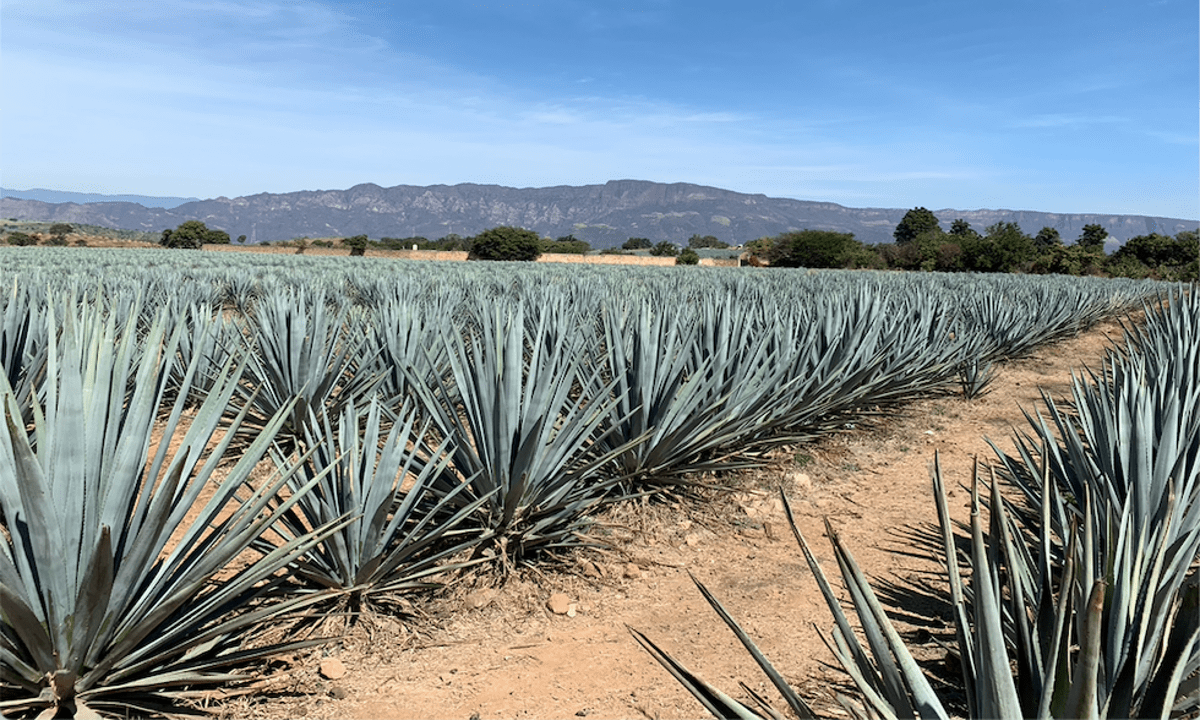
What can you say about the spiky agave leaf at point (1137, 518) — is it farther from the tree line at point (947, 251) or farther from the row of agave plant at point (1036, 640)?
the tree line at point (947, 251)

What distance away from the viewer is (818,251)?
53.4 meters

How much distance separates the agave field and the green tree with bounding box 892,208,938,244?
9137 centimetres

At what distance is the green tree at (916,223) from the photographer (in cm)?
8731

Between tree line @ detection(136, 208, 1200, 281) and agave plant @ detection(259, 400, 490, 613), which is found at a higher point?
tree line @ detection(136, 208, 1200, 281)

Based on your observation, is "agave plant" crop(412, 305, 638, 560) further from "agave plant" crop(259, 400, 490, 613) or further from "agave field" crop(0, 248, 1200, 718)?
"agave plant" crop(259, 400, 490, 613)

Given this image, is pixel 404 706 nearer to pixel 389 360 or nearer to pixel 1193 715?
pixel 1193 715

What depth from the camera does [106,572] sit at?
1.42 metres

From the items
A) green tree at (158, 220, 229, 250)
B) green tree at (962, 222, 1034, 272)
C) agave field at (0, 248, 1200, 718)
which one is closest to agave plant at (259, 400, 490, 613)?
agave field at (0, 248, 1200, 718)

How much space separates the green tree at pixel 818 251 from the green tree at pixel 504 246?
20585 millimetres

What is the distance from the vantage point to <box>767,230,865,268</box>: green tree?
52781 mm

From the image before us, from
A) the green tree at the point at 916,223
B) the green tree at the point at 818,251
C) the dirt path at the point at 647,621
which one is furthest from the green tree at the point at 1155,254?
the dirt path at the point at 647,621

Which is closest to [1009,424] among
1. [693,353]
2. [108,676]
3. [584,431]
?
[693,353]

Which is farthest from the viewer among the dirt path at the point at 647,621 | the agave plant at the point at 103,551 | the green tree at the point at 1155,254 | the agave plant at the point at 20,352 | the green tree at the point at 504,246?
the green tree at the point at 504,246

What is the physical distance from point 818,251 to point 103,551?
183 ft
